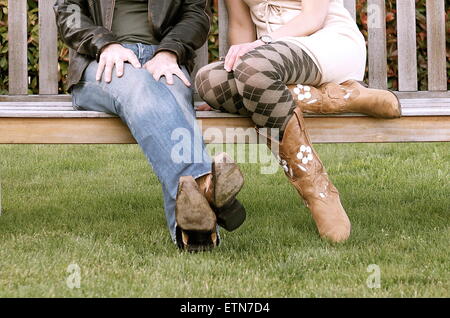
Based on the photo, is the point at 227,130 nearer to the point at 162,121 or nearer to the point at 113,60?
the point at 162,121

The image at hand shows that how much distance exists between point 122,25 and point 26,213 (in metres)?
0.95

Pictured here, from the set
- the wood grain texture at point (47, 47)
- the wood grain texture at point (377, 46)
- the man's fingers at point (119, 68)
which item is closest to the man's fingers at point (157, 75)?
the man's fingers at point (119, 68)

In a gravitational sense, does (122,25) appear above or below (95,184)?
above

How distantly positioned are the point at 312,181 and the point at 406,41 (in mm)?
990

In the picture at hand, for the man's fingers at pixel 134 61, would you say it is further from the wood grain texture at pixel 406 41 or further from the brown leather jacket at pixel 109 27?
the wood grain texture at pixel 406 41

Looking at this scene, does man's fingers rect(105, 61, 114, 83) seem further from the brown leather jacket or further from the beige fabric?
the beige fabric

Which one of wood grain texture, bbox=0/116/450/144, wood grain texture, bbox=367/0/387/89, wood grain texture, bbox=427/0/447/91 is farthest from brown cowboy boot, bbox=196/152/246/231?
wood grain texture, bbox=427/0/447/91

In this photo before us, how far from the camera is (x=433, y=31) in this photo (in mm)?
3365

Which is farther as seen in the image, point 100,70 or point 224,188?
point 100,70

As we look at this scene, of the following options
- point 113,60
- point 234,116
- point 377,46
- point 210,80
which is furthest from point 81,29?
point 377,46

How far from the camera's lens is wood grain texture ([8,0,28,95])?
336 centimetres

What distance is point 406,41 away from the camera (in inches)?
133

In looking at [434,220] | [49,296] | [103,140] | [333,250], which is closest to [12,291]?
[49,296]

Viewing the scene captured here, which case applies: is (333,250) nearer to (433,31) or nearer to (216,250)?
(216,250)
